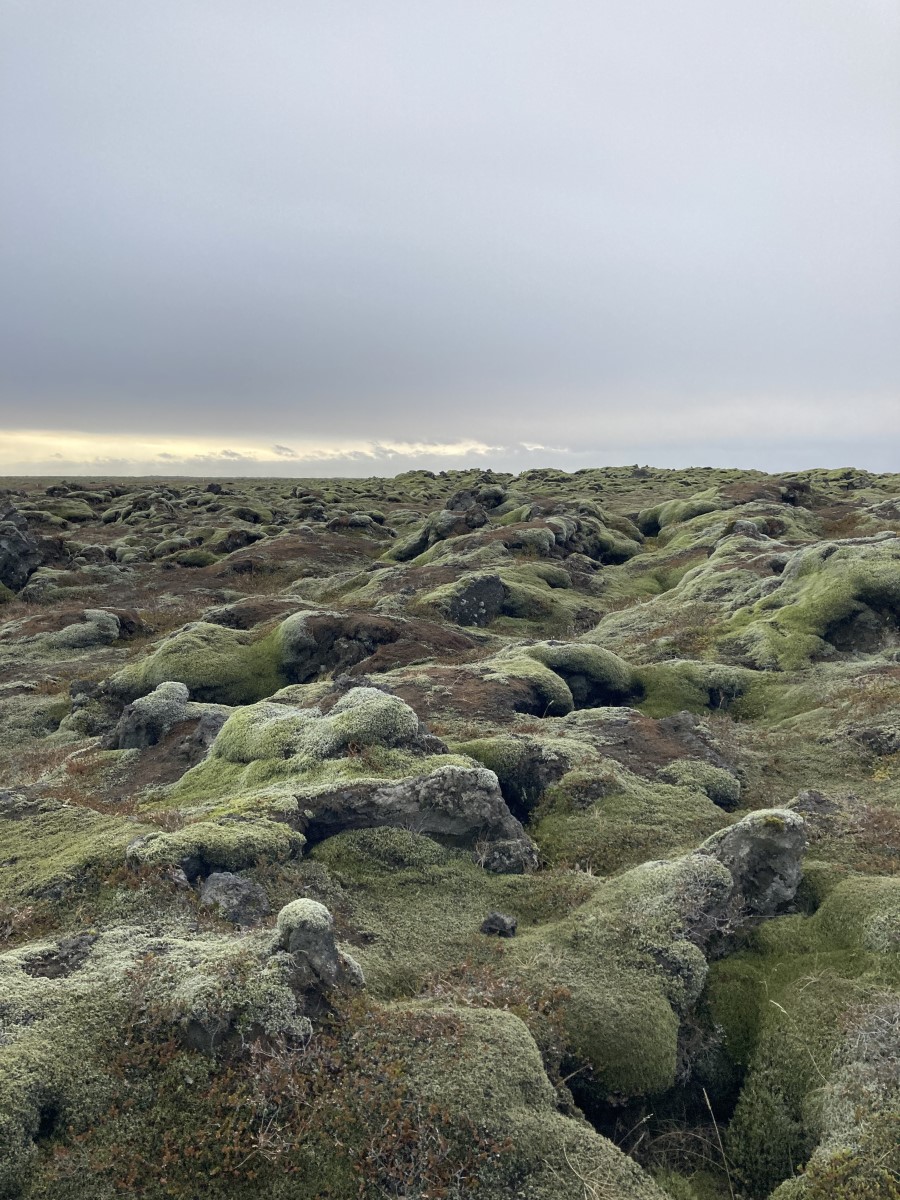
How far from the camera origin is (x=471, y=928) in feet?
38.0

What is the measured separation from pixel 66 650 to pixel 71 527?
195 ft

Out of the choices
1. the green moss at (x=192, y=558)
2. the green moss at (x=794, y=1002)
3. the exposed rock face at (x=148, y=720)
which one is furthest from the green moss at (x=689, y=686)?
the green moss at (x=192, y=558)

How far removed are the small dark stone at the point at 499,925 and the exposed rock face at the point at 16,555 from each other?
57274 mm

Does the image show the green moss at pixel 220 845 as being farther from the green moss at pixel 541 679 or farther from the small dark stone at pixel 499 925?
the green moss at pixel 541 679

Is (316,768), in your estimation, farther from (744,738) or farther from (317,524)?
(317,524)

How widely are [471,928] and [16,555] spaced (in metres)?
58.9

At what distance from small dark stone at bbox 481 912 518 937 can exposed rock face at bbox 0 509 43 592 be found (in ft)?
188

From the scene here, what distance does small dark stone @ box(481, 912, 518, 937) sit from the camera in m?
11.4

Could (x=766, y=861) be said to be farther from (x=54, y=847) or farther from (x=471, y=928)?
(x=54, y=847)

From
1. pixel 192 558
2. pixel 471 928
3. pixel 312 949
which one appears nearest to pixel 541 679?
pixel 471 928

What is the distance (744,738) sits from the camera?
21.0 metres

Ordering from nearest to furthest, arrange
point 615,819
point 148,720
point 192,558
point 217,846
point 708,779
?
1. point 217,846
2. point 615,819
3. point 708,779
4. point 148,720
5. point 192,558

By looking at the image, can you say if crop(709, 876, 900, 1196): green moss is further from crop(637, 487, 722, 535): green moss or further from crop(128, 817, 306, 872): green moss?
crop(637, 487, 722, 535): green moss

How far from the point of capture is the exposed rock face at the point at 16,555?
5800cm
